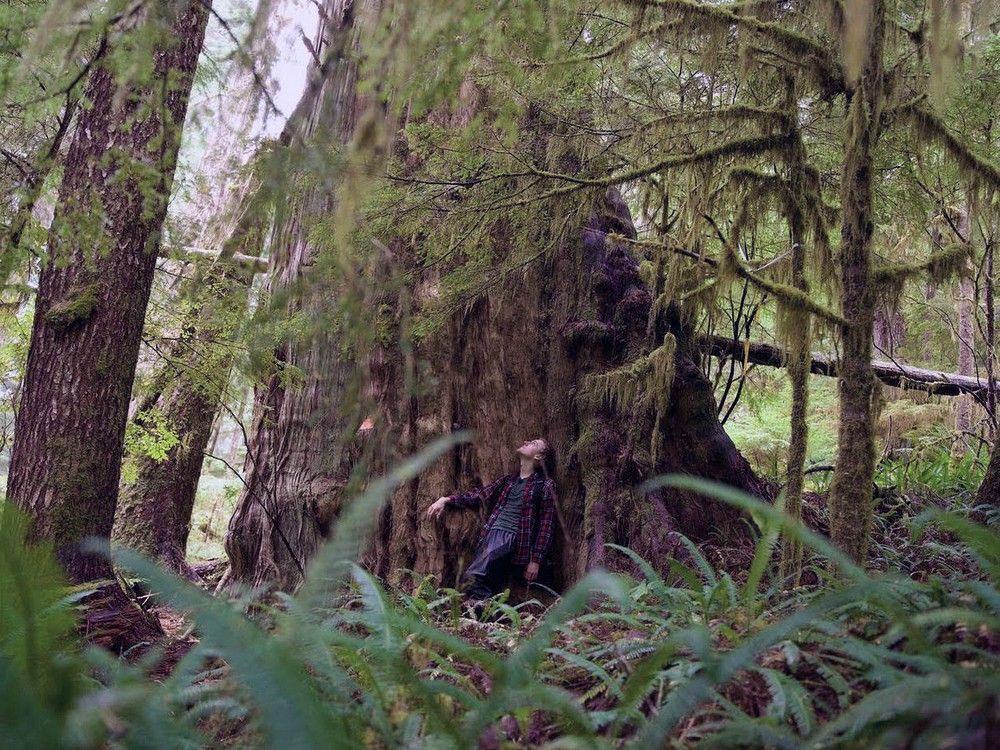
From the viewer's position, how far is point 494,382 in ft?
21.6

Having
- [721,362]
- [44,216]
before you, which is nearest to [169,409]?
[44,216]

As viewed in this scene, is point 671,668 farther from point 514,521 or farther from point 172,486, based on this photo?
point 172,486

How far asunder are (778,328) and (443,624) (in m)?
2.53

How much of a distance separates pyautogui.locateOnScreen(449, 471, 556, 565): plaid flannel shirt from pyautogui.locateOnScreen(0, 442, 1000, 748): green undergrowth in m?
3.49

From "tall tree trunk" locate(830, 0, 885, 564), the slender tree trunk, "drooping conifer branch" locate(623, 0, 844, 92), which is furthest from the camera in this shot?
"drooping conifer branch" locate(623, 0, 844, 92)

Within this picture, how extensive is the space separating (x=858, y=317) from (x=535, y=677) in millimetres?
2652

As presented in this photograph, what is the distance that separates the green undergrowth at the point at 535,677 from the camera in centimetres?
117

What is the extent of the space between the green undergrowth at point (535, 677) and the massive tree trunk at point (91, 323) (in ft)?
6.22

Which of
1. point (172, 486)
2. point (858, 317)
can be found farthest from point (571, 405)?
point (172, 486)

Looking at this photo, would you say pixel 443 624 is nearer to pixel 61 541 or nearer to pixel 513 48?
pixel 61 541

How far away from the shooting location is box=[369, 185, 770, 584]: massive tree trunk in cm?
587

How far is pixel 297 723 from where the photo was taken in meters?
1.06

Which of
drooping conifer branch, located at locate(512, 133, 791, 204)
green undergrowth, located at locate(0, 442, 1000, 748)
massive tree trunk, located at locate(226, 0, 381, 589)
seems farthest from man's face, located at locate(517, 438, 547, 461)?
green undergrowth, located at locate(0, 442, 1000, 748)

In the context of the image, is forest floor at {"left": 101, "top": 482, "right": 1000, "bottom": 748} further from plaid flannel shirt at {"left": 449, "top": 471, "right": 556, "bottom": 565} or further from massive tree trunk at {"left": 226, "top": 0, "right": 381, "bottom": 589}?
massive tree trunk at {"left": 226, "top": 0, "right": 381, "bottom": 589}
